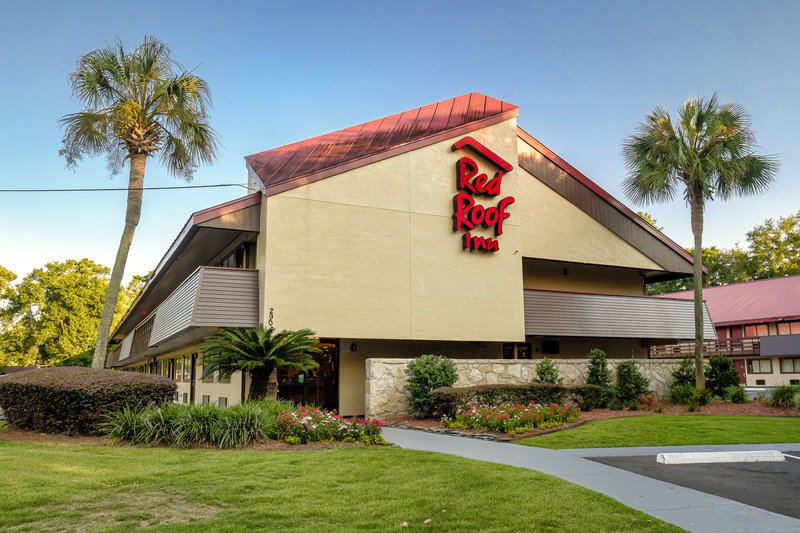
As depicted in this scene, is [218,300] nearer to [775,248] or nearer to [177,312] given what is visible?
[177,312]

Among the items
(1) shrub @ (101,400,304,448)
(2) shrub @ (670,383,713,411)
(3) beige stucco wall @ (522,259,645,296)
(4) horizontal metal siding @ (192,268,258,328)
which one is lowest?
(2) shrub @ (670,383,713,411)

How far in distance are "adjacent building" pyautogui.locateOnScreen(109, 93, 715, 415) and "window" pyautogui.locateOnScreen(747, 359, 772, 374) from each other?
22008 millimetres

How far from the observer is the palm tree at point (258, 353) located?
14156 millimetres

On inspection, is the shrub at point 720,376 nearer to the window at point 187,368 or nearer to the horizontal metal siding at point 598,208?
the horizontal metal siding at point 598,208

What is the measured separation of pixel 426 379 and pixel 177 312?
7.78 meters

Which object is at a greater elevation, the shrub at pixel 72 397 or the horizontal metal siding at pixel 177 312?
the horizontal metal siding at pixel 177 312

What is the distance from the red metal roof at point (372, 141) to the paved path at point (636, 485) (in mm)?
8753

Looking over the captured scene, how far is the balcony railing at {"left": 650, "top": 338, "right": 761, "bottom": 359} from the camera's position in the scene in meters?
40.1

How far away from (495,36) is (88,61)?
40.8 ft

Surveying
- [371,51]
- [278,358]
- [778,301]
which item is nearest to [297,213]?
[278,358]

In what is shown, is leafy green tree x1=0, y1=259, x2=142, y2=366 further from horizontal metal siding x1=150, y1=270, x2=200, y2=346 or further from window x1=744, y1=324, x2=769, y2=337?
window x1=744, y1=324, x2=769, y2=337

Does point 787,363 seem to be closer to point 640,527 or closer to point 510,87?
point 510,87

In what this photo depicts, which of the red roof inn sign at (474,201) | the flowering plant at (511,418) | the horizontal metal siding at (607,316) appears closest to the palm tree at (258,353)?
the flowering plant at (511,418)

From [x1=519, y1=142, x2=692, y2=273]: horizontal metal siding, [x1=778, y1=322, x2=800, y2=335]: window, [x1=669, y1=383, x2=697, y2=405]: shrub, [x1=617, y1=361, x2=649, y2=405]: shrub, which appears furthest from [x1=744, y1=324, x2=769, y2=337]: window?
[x1=617, y1=361, x2=649, y2=405]: shrub
